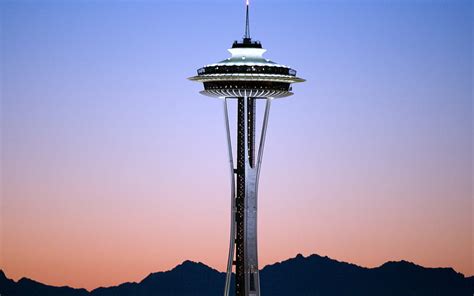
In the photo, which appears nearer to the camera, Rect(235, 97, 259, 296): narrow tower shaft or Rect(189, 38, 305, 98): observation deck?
Rect(189, 38, 305, 98): observation deck

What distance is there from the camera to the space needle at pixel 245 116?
177000 mm

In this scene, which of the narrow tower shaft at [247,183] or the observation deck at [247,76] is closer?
the observation deck at [247,76]

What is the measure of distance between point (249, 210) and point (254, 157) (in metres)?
5.25

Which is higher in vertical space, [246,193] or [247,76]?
[247,76]

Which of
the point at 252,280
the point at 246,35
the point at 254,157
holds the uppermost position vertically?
the point at 246,35

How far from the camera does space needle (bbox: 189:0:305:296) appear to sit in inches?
6969

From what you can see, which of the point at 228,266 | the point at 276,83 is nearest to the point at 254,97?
the point at 276,83

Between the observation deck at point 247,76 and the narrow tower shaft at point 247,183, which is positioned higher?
the observation deck at point 247,76

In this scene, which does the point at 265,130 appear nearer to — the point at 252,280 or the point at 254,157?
the point at 254,157

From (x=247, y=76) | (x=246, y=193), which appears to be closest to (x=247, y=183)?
(x=246, y=193)

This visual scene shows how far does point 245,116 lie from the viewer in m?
180

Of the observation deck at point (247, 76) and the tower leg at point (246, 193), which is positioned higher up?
the observation deck at point (247, 76)

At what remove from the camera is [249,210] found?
592 ft

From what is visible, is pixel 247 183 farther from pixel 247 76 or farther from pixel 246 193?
pixel 247 76
